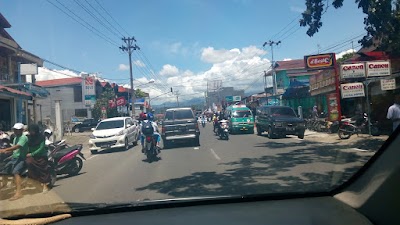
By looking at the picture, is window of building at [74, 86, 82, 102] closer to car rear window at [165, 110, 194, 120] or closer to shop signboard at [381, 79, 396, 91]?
car rear window at [165, 110, 194, 120]

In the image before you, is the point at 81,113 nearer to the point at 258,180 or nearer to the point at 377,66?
the point at 377,66

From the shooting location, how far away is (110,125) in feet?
62.3

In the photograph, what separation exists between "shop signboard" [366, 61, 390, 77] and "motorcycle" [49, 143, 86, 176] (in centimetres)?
709

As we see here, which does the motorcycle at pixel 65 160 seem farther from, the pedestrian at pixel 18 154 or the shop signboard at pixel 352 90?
the shop signboard at pixel 352 90

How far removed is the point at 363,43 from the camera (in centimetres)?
831

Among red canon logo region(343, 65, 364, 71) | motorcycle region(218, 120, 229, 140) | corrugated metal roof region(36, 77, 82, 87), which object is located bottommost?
motorcycle region(218, 120, 229, 140)

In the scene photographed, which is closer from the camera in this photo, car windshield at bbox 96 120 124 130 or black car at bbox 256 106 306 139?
black car at bbox 256 106 306 139

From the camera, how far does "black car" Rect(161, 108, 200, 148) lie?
15.4m

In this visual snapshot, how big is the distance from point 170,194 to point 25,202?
6.81 ft

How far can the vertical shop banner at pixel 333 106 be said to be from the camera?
429 inches

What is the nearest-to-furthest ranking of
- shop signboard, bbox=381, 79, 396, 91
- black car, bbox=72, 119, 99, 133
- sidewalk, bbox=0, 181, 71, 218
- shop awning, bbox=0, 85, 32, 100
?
sidewalk, bbox=0, 181, 71, 218 < shop signboard, bbox=381, 79, 396, 91 < shop awning, bbox=0, 85, 32, 100 < black car, bbox=72, 119, 99, 133

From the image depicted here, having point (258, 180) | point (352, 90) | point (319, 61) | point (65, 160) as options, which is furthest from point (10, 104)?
point (352, 90)

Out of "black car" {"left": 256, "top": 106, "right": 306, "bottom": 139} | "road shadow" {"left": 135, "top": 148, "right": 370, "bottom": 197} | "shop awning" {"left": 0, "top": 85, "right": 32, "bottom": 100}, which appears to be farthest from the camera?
"black car" {"left": 256, "top": 106, "right": 306, "bottom": 139}

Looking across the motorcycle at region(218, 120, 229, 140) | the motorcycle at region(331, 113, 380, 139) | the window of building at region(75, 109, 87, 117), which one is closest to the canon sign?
the motorcycle at region(331, 113, 380, 139)
